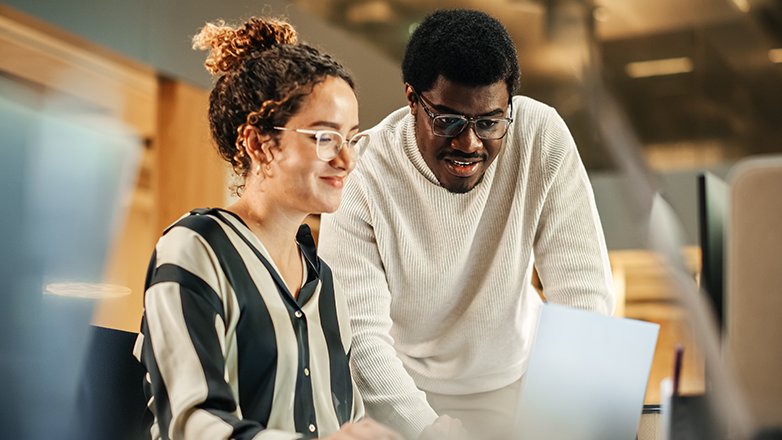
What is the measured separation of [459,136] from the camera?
1213 millimetres

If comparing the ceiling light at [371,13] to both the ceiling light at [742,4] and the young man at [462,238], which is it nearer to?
the ceiling light at [742,4]

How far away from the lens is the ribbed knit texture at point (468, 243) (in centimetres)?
136

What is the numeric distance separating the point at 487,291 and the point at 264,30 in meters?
0.65

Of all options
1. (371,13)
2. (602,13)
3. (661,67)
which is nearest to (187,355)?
(371,13)

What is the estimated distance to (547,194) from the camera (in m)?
1.40

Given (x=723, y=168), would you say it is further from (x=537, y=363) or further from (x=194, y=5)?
(x=537, y=363)

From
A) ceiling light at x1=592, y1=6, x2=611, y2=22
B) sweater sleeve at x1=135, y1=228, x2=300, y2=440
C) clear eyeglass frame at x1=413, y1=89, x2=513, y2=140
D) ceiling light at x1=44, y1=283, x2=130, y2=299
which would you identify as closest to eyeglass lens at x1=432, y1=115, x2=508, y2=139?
clear eyeglass frame at x1=413, y1=89, x2=513, y2=140

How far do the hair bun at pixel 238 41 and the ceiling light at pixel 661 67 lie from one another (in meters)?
5.68

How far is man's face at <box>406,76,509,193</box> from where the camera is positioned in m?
1.19

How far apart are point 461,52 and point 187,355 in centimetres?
68

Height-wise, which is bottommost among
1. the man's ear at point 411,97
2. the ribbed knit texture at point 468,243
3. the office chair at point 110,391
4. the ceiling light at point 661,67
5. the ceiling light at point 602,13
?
the office chair at point 110,391

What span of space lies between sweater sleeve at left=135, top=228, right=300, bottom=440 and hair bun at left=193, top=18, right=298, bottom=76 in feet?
1.09

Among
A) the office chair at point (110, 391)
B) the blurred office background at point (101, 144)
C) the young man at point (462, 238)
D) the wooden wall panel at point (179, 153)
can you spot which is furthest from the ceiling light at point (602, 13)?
the office chair at point (110, 391)

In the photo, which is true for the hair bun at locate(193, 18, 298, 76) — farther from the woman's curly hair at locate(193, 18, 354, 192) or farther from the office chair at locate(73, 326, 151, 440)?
the office chair at locate(73, 326, 151, 440)
